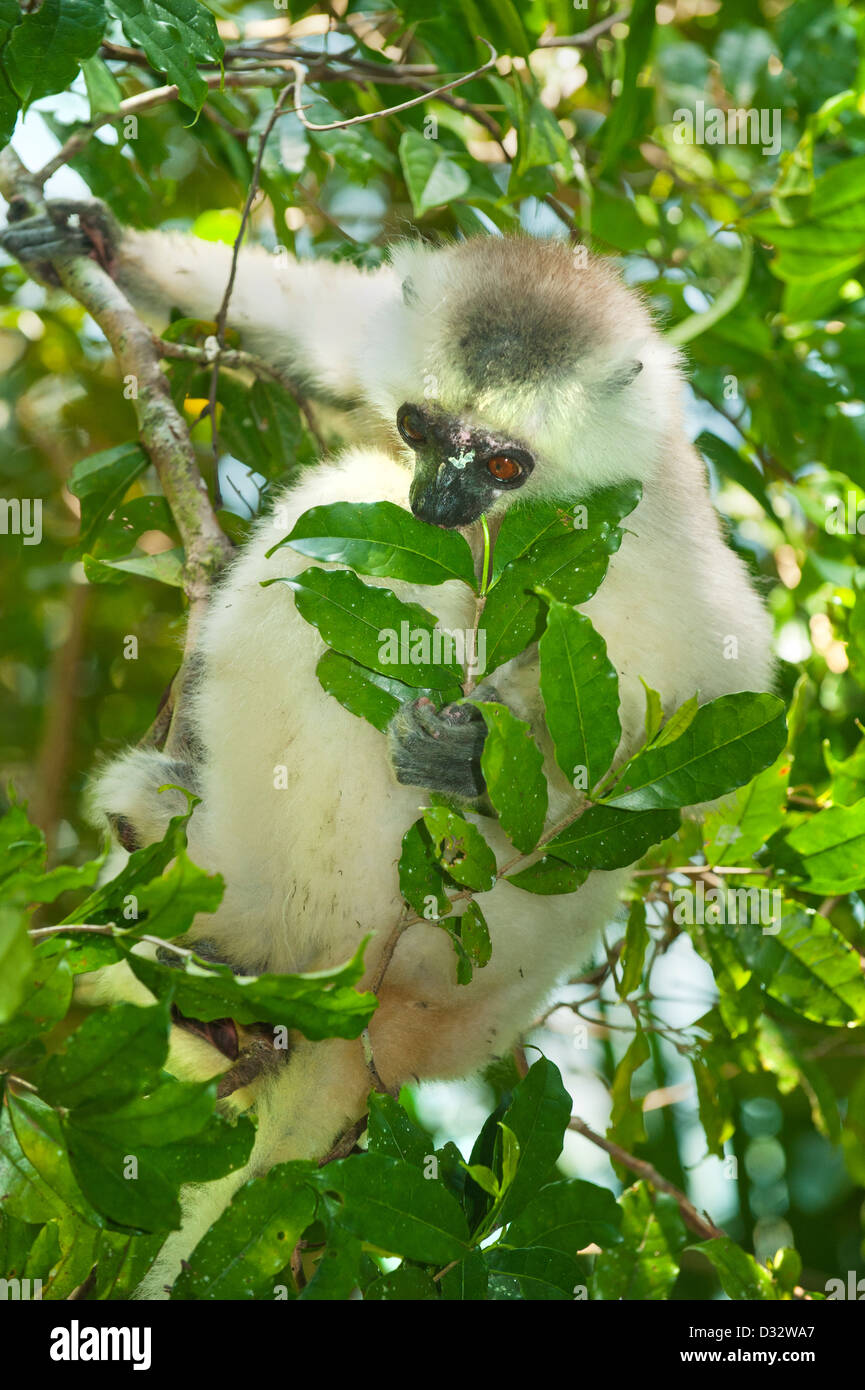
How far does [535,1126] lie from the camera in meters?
2.12

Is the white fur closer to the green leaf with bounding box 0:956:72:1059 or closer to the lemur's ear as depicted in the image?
the lemur's ear

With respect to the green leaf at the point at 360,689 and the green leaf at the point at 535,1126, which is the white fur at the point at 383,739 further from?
the green leaf at the point at 535,1126

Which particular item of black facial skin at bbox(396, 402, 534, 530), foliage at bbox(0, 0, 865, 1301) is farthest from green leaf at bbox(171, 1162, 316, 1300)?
black facial skin at bbox(396, 402, 534, 530)

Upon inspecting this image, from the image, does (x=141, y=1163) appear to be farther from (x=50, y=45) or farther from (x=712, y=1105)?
(x=50, y=45)

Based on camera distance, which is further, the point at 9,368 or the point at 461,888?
the point at 9,368

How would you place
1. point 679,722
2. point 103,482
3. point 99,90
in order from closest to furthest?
point 679,722 → point 99,90 → point 103,482

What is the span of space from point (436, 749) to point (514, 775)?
0.53 metres

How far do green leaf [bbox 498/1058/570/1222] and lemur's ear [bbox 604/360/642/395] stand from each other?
5.30 ft

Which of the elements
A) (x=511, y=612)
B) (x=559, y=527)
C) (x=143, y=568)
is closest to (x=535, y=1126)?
(x=511, y=612)

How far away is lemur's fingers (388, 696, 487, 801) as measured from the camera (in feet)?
A: 7.72

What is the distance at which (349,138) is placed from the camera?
10.8 ft

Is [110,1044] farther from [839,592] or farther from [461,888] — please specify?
[839,592]

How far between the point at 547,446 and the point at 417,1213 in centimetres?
175

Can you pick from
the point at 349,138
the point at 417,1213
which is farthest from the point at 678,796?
the point at 349,138
